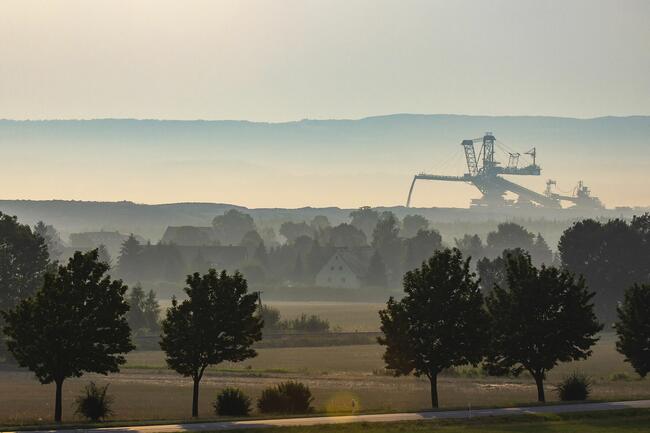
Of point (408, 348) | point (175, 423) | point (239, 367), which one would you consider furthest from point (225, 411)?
point (239, 367)

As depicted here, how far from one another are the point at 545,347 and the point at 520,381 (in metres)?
15.1

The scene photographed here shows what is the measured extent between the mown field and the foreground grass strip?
6901 mm

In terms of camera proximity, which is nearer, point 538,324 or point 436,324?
point 436,324

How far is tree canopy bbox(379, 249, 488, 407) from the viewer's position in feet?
220

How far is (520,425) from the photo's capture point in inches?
2169

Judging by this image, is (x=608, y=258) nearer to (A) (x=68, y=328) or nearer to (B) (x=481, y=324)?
(B) (x=481, y=324)

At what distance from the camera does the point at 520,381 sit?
270 feet

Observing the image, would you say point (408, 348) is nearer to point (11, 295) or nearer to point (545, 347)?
point (545, 347)

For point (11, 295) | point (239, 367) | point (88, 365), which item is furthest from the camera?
point (11, 295)

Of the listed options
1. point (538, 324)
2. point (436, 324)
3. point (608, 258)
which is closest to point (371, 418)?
point (436, 324)

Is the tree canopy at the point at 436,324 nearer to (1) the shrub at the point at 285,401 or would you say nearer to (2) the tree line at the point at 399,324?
(2) the tree line at the point at 399,324

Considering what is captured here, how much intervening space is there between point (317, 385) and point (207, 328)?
16.1m

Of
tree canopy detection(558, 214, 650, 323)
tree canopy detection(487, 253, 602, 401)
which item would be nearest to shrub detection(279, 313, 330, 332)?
tree canopy detection(558, 214, 650, 323)

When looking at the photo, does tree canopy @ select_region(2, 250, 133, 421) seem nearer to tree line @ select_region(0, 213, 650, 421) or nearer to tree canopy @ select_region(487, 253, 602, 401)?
tree line @ select_region(0, 213, 650, 421)
